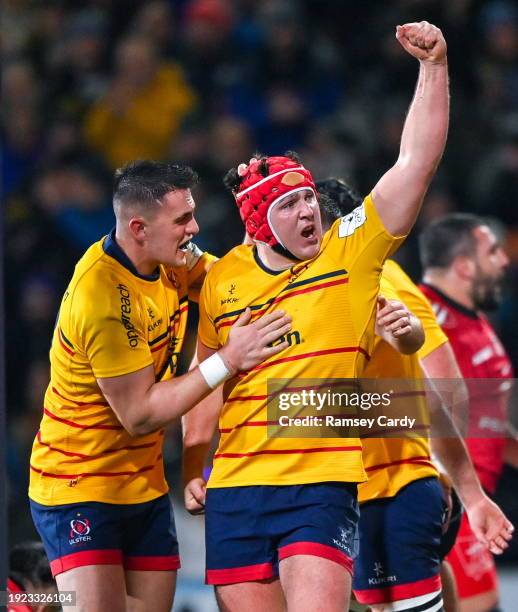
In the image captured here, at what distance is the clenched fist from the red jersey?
2109mm

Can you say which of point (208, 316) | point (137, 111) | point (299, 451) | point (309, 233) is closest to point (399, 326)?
point (309, 233)

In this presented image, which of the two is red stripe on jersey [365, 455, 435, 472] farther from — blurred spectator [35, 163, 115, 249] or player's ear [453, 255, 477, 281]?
blurred spectator [35, 163, 115, 249]

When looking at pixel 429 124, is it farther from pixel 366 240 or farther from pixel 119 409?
pixel 119 409

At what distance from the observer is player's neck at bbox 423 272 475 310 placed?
5758mm

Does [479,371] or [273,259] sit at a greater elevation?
[273,259]

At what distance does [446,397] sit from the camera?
15.1ft

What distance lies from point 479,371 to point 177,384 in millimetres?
2136

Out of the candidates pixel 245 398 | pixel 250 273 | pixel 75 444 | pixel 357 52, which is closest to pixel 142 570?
pixel 75 444

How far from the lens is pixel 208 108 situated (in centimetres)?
891

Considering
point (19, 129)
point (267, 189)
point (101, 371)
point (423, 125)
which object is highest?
point (19, 129)

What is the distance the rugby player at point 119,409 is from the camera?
396cm

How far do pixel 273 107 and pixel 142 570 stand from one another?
5101 mm

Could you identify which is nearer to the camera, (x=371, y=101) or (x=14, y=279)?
(x=14, y=279)

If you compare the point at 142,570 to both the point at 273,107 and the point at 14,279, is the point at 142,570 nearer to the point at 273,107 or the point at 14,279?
the point at 14,279
